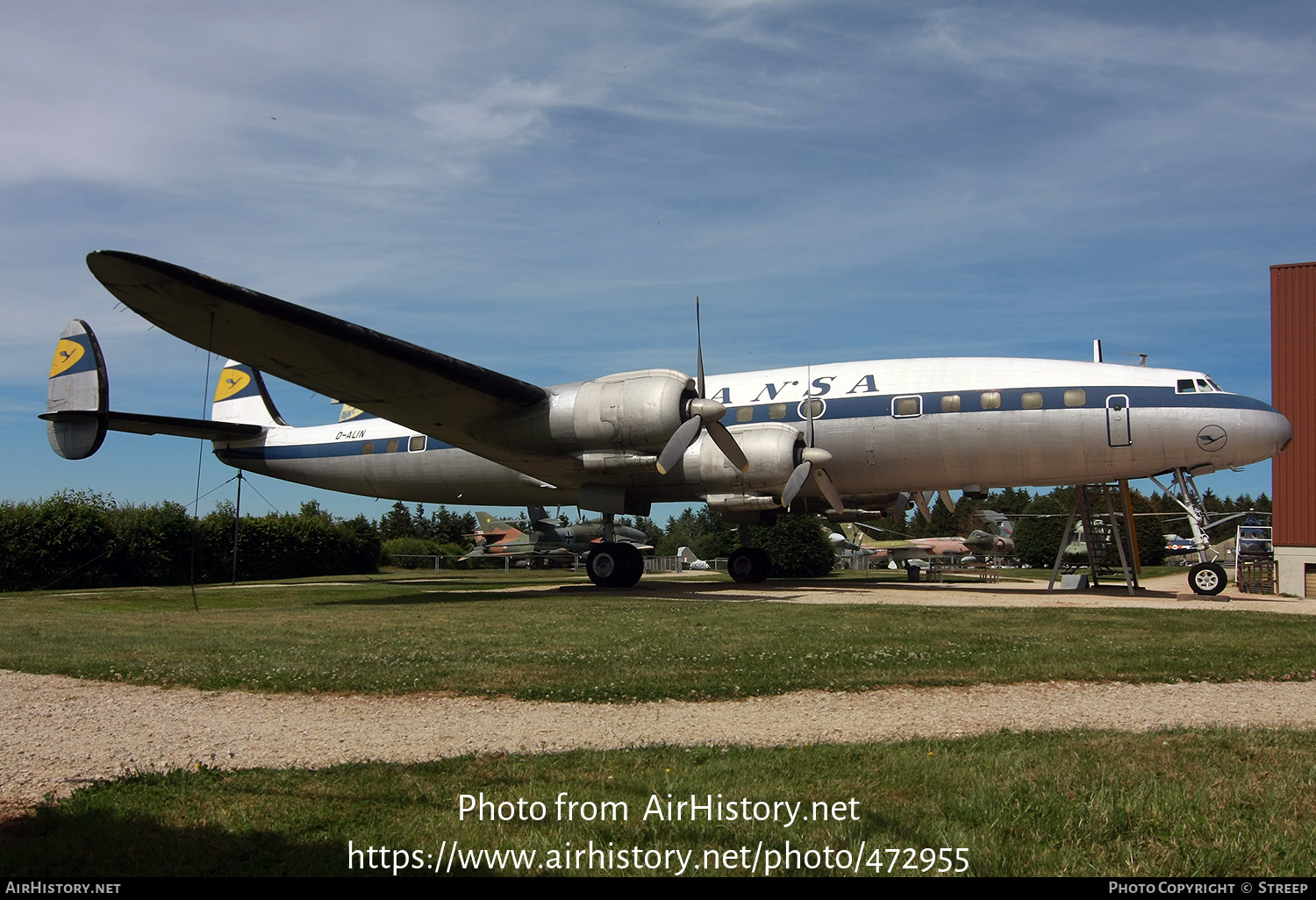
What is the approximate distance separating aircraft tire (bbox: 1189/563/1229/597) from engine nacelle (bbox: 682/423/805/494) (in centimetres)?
854

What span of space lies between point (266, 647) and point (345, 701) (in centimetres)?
350

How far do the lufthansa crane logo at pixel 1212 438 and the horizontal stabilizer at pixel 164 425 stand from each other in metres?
23.3

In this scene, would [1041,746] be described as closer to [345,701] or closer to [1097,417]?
[345,701]

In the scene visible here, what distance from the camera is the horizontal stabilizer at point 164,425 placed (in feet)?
66.0

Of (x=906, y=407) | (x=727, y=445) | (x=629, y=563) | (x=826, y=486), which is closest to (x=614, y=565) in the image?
(x=629, y=563)

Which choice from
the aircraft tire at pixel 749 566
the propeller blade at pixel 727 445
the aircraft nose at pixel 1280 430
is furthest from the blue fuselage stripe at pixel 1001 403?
the aircraft tire at pixel 749 566

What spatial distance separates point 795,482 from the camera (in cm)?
1883

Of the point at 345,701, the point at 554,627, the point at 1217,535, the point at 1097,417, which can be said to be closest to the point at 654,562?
the point at 1097,417

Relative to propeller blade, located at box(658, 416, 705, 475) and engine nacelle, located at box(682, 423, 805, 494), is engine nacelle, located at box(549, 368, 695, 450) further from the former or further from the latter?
engine nacelle, located at box(682, 423, 805, 494)

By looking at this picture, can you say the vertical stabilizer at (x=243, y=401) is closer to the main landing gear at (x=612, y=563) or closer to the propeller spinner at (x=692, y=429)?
the main landing gear at (x=612, y=563)

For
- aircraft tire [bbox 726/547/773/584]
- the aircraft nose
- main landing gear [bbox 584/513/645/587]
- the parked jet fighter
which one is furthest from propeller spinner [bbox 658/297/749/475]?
the parked jet fighter

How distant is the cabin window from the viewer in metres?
19.8

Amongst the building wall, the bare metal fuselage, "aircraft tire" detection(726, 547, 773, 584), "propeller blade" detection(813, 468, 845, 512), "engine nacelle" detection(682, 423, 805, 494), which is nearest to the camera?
the bare metal fuselage

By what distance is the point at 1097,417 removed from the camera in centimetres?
1844
